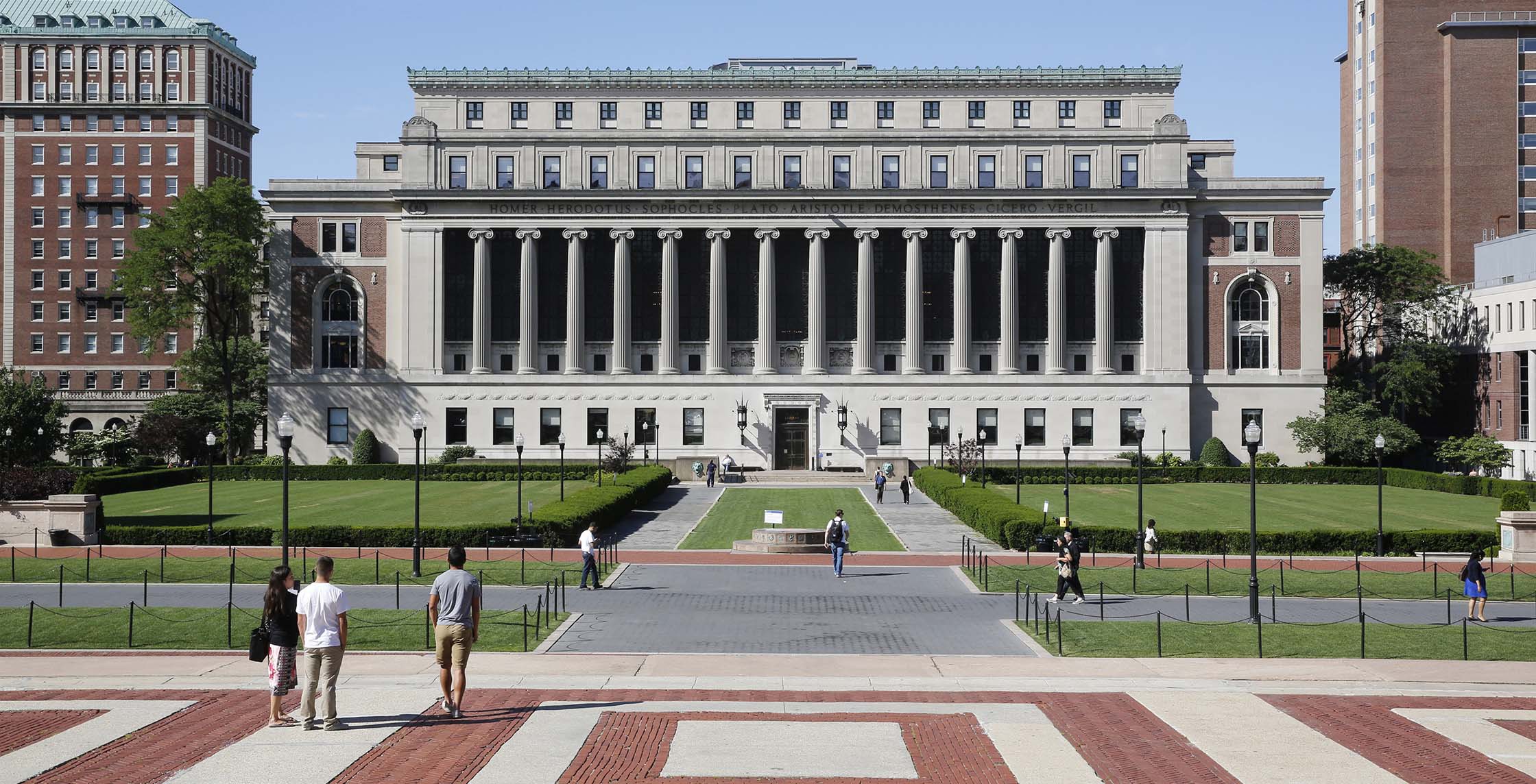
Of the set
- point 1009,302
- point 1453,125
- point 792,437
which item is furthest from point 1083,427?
point 1453,125

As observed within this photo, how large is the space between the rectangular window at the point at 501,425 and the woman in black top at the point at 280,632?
73707 millimetres

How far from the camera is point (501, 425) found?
91250mm

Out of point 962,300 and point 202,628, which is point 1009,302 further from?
point 202,628

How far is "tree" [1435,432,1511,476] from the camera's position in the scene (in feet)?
267

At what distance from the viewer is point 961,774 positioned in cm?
1641

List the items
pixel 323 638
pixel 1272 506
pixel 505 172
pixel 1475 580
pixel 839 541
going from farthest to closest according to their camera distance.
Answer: pixel 505 172, pixel 1272 506, pixel 839 541, pixel 1475 580, pixel 323 638

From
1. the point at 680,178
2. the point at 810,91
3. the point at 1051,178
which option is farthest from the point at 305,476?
the point at 1051,178

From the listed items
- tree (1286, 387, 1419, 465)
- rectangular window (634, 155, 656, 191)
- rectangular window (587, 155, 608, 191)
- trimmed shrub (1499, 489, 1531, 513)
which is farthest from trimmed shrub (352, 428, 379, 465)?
trimmed shrub (1499, 489, 1531, 513)

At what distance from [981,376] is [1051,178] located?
48.8 ft

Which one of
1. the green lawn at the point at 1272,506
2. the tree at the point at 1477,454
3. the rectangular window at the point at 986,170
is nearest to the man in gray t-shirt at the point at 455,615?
the green lawn at the point at 1272,506

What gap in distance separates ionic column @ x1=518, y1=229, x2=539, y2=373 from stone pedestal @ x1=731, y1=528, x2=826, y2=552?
4777cm

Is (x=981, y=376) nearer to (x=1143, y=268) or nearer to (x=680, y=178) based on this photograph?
(x=1143, y=268)

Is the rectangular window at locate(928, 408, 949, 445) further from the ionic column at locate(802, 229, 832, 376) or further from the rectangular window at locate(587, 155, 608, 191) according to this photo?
the rectangular window at locate(587, 155, 608, 191)

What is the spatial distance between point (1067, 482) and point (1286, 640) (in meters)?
25.5
